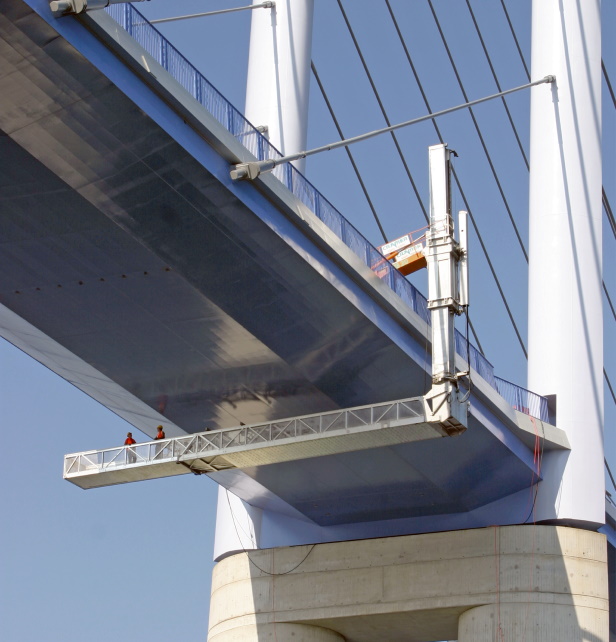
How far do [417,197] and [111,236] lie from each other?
1724cm

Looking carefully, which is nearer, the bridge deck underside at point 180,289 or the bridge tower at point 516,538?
the bridge deck underside at point 180,289

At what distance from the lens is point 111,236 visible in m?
24.9

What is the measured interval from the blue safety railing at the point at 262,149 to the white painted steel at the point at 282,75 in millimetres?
6544

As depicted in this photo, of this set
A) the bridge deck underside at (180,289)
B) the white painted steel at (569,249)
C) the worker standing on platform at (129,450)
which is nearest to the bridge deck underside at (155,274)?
the bridge deck underside at (180,289)

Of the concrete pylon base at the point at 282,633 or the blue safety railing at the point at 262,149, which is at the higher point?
the blue safety railing at the point at 262,149

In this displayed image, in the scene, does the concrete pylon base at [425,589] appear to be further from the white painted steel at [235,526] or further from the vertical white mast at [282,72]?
the vertical white mast at [282,72]

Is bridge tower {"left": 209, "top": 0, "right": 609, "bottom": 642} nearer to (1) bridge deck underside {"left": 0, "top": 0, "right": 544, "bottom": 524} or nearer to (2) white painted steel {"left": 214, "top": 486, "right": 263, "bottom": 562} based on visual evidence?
(2) white painted steel {"left": 214, "top": 486, "right": 263, "bottom": 562}

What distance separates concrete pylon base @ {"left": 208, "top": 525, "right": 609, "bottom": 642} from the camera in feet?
108

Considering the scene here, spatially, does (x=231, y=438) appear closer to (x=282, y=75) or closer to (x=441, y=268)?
(x=441, y=268)

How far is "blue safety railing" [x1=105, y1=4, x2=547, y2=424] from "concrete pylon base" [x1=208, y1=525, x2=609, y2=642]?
4313 mm

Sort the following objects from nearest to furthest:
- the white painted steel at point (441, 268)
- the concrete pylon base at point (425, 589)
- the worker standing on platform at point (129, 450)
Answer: the white painted steel at point (441, 268)
the worker standing on platform at point (129, 450)
the concrete pylon base at point (425, 589)

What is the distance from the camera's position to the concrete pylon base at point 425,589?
1291 inches

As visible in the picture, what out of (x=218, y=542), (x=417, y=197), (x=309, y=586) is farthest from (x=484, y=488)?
(x=417, y=197)

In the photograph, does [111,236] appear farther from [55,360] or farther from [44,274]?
[55,360]
